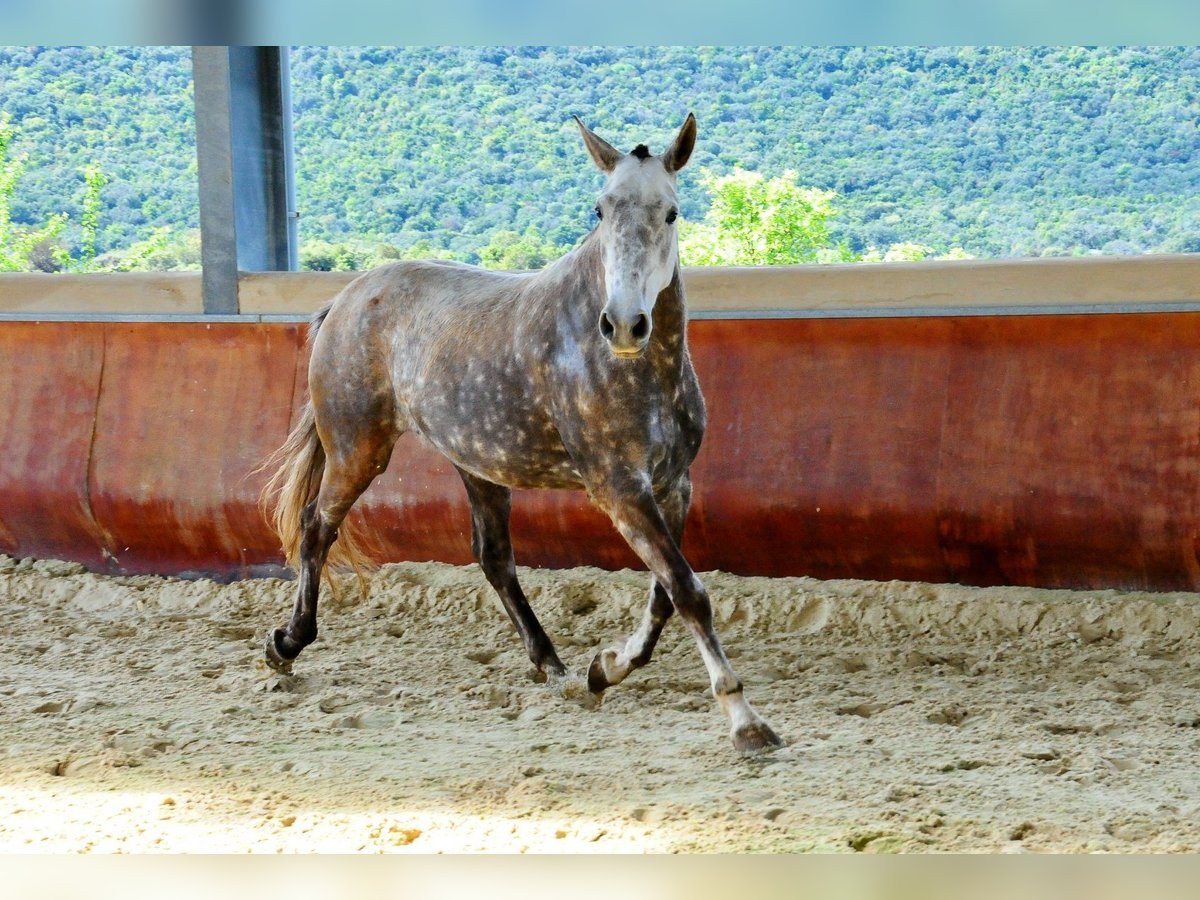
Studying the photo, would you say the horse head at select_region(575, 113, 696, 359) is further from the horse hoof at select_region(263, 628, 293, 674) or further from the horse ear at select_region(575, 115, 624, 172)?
the horse hoof at select_region(263, 628, 293, 674)

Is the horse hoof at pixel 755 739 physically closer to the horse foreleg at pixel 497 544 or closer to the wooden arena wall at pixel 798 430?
the horse foreleg at pixel 497 544

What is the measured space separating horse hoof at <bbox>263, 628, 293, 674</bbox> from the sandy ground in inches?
3.9

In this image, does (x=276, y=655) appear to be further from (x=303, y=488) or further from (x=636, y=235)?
(x=636, y=235)

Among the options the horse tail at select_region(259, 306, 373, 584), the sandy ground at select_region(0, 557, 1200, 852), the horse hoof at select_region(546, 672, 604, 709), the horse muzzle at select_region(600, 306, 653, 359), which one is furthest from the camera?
the horse tail at select_region(259, 306, 373, 584)

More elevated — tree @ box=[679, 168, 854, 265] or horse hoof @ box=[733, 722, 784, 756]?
tree @ box=[679, 168, 854, 265]

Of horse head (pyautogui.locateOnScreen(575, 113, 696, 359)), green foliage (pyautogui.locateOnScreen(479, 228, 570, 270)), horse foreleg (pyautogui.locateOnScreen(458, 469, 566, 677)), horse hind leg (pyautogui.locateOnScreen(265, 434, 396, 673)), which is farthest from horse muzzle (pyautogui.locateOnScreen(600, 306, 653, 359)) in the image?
green foliage (pyautogui.locateOnScreen(479, 228, 570, 270))

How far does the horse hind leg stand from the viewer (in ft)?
14.9

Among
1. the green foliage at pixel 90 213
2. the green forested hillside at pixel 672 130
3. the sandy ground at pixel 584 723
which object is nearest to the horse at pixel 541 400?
the sandy ground at pixel 584 723

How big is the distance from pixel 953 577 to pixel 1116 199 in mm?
15103

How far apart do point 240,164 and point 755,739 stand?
4660 mm

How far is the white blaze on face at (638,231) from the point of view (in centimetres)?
318

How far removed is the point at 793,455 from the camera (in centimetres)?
512

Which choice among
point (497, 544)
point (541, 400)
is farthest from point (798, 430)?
point (541, 400)

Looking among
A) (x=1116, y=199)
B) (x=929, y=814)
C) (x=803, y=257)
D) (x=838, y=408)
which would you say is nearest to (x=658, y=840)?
(x=929, y=814)
